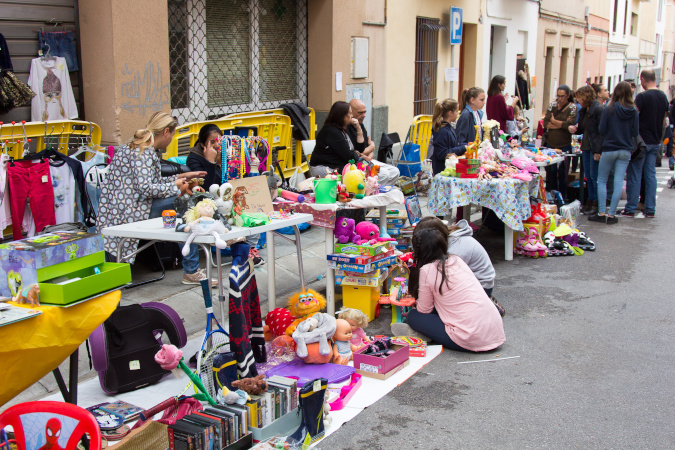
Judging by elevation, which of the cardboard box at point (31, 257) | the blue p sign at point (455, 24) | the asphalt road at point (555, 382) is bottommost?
the asphalt road at point (555, 382)

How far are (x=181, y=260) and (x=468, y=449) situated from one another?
12.2 ft

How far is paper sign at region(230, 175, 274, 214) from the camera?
4.76 metres

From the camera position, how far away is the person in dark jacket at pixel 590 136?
959cm

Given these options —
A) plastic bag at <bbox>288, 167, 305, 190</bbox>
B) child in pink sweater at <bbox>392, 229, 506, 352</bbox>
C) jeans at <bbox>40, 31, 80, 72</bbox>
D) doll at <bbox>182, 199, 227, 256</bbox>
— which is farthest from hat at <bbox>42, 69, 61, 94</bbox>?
child in pink sweater at <bbox>392, 229, 506, 352</bbox>

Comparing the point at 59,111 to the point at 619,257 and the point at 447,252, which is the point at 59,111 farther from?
the point at 619,257

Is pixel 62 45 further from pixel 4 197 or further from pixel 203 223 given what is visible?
pixel 203 223

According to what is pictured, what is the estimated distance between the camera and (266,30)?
934cm

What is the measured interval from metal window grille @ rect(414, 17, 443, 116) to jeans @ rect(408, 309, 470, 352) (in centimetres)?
859

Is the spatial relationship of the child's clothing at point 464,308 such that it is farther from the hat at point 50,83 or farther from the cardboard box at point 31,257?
the hat at point 50,83

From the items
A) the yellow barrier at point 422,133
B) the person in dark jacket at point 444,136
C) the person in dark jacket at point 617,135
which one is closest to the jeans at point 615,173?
the person in dark jacket at point 617,135

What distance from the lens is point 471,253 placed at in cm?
536

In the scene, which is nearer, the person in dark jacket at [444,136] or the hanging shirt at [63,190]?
the hanging shirt at [63,190]

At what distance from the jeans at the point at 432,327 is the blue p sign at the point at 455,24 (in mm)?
9802

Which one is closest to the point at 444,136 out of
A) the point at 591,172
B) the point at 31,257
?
the point at 591,172
